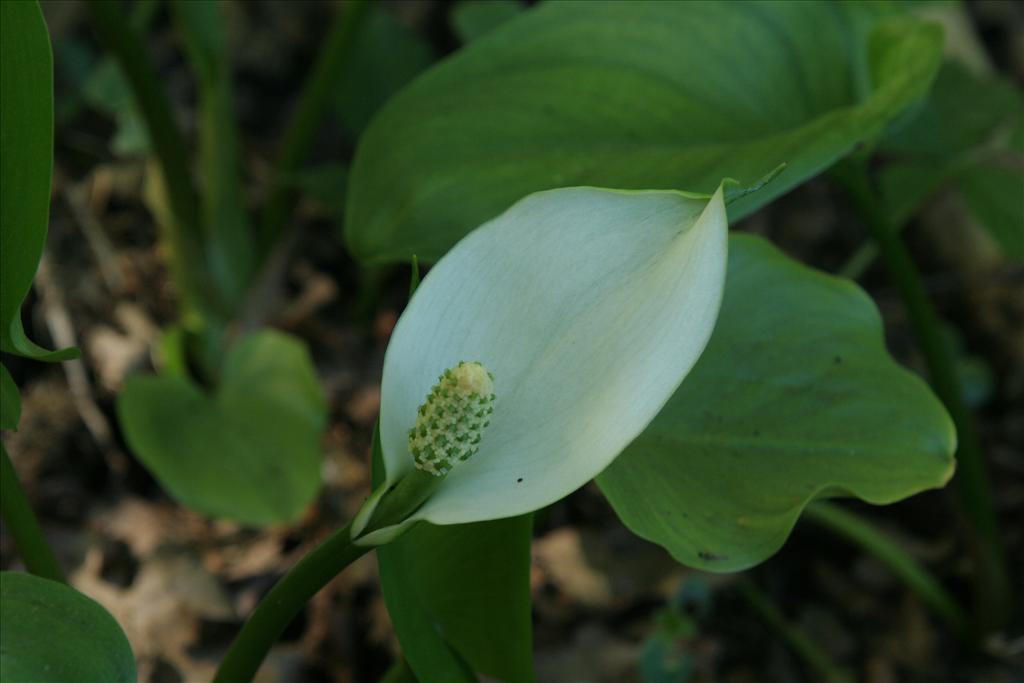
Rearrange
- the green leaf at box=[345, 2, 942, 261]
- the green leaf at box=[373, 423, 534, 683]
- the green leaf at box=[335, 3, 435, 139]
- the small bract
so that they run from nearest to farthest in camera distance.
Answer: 1. the small bract
2. the green leaf at box=[373, 423, 534, 683]
3. the green leaf at box=[345, 2, 942, 261]
4. the green leaf at box=[335, 3, 435, 139]

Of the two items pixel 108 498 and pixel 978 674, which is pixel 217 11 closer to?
pixel 108 498

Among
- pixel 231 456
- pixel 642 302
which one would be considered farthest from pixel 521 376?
pixel 231 456

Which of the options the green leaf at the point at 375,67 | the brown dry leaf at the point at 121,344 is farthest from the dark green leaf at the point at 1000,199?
the brown dry leaf at the point at 121,344

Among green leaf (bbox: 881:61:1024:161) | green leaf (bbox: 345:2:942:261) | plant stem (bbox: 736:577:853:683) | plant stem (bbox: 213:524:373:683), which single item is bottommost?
plant stem (bbox: 736:577:853:683)

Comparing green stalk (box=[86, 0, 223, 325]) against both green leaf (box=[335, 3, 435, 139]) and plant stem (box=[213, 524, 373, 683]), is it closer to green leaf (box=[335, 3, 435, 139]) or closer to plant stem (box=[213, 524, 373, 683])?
green leaf (box=[335, 3, 435, 139])

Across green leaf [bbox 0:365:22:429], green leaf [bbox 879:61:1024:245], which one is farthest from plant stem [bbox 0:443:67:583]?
green leaf [bbox 879:61:1024:245]

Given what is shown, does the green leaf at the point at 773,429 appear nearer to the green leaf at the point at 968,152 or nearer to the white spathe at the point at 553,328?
the white spathe at the point at 553,328

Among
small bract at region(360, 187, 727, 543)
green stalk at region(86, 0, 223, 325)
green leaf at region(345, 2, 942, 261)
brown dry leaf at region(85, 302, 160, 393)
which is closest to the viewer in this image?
small bract at region(360, 187, 727, 543)
